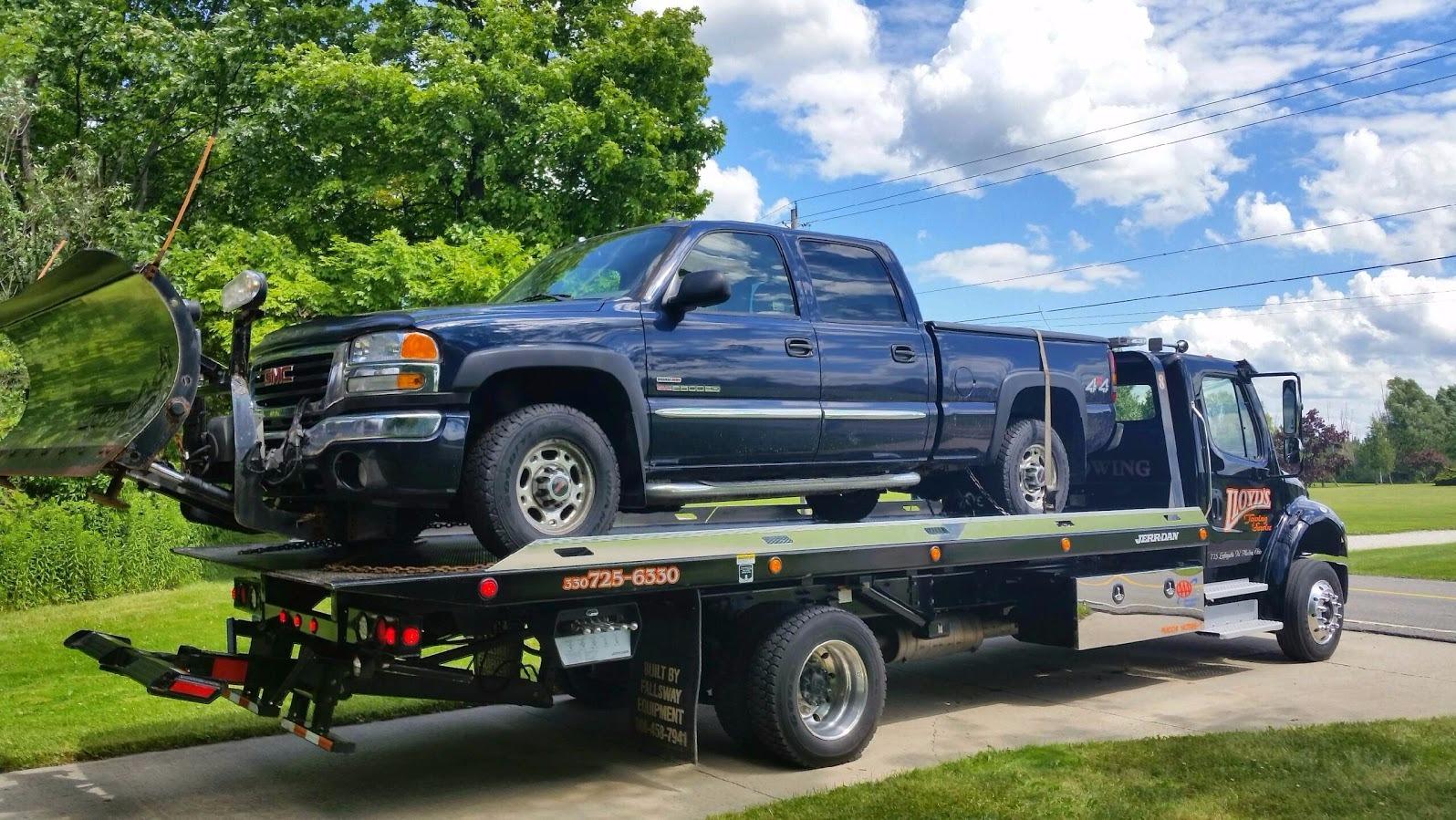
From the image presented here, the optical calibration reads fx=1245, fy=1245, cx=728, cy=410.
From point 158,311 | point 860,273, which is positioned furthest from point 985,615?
point 158,311

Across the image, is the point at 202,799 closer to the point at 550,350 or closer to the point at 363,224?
the point at 550,350

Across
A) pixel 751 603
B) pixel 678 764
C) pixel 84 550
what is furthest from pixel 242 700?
pixel 84 550

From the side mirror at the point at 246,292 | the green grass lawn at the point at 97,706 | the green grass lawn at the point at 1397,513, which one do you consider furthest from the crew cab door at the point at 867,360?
the green grass lawn at the point at 1397,513

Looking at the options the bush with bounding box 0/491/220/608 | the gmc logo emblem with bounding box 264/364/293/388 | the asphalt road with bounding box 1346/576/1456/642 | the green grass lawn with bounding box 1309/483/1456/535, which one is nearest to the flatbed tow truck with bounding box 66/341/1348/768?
Result: the gmc logo emblem with bounding box 264/364/293/388

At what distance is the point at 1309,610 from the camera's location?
32.9 ft

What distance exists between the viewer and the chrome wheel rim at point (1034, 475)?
27.4ft

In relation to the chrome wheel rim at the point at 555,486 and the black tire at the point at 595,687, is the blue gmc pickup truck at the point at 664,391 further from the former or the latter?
the black tire at the point at 595,687

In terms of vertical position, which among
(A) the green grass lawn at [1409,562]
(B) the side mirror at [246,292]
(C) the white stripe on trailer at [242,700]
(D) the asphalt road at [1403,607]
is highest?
(B) the side mirror at [246,292]

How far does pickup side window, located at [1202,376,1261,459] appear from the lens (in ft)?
32.0

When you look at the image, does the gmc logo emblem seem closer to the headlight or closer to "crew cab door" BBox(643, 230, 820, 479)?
the headlight

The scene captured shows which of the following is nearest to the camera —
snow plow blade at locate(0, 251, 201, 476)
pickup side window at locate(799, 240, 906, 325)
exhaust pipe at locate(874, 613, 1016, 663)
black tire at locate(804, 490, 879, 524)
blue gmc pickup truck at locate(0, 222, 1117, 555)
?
snow plow blade at locate(0, 251, 201, 476)

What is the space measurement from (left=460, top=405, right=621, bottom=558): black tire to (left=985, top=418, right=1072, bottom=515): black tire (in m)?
3.28

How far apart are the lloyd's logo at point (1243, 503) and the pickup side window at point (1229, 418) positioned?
0.28m

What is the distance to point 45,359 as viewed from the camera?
19.3 feet
